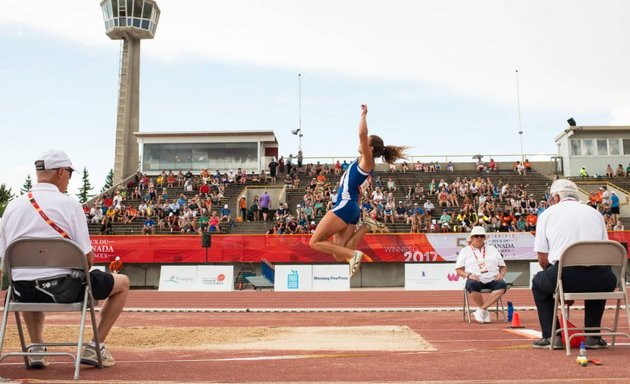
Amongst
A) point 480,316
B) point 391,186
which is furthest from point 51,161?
point 391,186

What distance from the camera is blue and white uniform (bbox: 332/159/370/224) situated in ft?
27.2

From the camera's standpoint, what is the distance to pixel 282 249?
2620 centimetres

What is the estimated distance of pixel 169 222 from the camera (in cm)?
2961

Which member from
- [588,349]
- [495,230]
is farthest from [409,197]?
[588,349]

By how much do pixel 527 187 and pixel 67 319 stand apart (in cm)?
2800

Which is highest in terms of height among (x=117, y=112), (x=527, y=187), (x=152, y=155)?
(x=117, y=112)

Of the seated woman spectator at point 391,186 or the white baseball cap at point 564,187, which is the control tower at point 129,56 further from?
the white baseball cap at point 564,187

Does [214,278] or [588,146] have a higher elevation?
[588,146]

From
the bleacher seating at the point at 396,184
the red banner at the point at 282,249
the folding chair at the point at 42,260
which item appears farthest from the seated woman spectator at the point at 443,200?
the folding chair at the point at 42,260

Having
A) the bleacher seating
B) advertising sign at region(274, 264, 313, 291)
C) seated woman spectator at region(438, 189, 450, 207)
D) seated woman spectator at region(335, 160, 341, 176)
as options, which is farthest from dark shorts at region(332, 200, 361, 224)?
seated woman spectator at region(335, 160, 341, 176)

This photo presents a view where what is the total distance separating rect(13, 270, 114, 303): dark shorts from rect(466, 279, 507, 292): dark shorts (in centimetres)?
738

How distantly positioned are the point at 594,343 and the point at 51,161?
544 centimetres

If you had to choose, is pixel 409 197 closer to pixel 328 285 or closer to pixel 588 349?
pixel 328 285

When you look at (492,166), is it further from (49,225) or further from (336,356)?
(49,225)
